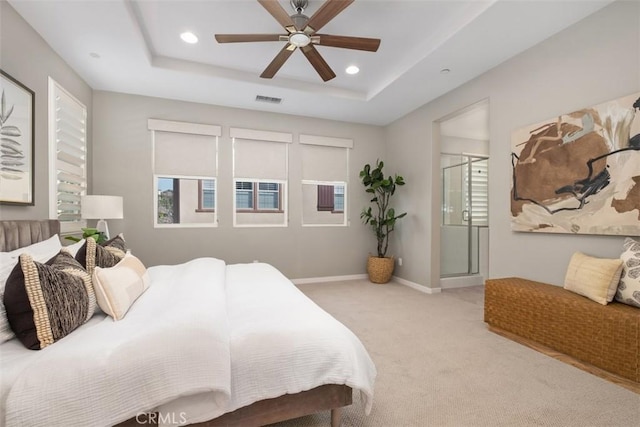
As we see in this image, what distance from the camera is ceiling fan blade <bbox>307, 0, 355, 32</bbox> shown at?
1917 mm

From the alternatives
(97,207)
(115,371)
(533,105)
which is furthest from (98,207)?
(533,105)

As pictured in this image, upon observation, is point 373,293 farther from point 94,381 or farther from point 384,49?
point 94,381

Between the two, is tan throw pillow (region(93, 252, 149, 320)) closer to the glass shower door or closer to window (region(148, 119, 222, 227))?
window (region(148, 119, 222, 227))

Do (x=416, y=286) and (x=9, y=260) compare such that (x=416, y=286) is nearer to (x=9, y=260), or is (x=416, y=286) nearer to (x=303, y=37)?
(x=303, y=37)

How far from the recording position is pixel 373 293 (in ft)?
13.6

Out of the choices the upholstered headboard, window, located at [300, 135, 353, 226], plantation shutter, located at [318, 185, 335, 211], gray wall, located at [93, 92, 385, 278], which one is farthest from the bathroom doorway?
the upholstered headboard

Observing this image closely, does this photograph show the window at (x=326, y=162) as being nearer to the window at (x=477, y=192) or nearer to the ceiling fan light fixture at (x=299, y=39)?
the window at (x=477, y=192)

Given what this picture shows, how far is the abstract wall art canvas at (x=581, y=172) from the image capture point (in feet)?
6.88

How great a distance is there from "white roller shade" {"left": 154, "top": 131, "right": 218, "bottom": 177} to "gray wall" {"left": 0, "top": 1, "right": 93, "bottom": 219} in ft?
4.03

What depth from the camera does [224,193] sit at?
4.34m

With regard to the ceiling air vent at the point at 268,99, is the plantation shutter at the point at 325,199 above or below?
below

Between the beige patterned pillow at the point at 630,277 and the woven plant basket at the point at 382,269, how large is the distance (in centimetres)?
286

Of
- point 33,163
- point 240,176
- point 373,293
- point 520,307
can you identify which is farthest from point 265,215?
point 520,307

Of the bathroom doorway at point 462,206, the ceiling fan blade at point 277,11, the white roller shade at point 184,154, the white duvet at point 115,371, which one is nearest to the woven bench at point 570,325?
the bathroom doorway at point 462,206
